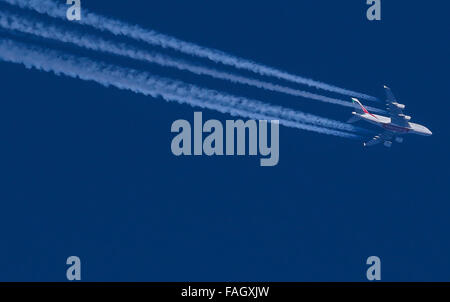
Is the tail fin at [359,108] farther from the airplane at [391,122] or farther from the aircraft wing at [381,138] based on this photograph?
the aircraft wing at [381,138]

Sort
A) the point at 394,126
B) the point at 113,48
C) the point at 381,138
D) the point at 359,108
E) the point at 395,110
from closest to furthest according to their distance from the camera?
the point at 113,48, the point at 359,108, the point at 395,110, the point at 394,126, the point at 381,138

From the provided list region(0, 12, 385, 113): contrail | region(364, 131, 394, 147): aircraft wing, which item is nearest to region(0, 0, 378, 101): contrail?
region(0, 12, 385, 113): contrail

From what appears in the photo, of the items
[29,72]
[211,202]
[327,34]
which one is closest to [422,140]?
[327,34]

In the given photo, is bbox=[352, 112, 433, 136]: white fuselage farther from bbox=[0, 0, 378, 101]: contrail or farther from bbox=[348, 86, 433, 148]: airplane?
bbox=[0, 0, 378, 101]: contrail

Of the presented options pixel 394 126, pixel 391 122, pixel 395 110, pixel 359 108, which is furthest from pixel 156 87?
pixel 394 126

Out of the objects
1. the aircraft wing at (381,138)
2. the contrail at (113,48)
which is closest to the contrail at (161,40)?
the contrail at (113,48)

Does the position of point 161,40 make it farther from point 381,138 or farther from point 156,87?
point 381,138

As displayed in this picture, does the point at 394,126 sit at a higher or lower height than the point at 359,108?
lower
